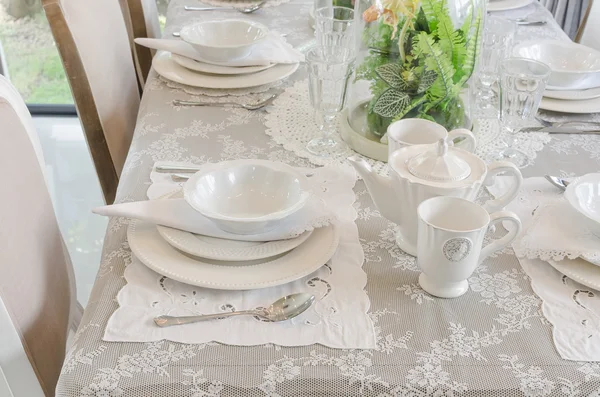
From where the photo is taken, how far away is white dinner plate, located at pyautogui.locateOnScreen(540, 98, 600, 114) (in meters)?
1.25

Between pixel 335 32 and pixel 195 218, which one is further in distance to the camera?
pixel 335 32

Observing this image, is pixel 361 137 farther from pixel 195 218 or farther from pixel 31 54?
pixel 31 54

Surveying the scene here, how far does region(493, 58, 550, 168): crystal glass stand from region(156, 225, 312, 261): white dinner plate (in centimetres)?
43

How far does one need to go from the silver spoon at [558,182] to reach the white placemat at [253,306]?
36cm

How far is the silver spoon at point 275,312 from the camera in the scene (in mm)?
755

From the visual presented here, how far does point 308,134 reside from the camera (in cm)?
121

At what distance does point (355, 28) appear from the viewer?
4.09ft

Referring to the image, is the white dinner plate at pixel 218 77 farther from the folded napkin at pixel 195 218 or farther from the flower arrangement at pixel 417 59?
the folded napkin at pixel 195 218

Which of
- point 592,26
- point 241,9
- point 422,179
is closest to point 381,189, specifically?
point 422,179

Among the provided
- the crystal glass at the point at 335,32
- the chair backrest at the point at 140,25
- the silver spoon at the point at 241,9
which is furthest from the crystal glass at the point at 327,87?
the chair backrest at the point at 140,25

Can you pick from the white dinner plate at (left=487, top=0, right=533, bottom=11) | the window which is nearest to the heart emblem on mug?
the white dinner plate at (left=487, top=0, right=533, bottom=11)

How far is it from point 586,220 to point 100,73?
3.23 ft

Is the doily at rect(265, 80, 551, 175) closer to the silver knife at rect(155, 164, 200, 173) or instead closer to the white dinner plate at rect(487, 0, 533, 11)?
the silver knife at rect(155, 164, 200, 173)

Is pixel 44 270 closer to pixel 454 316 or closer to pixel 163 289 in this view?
pixel 163 289
